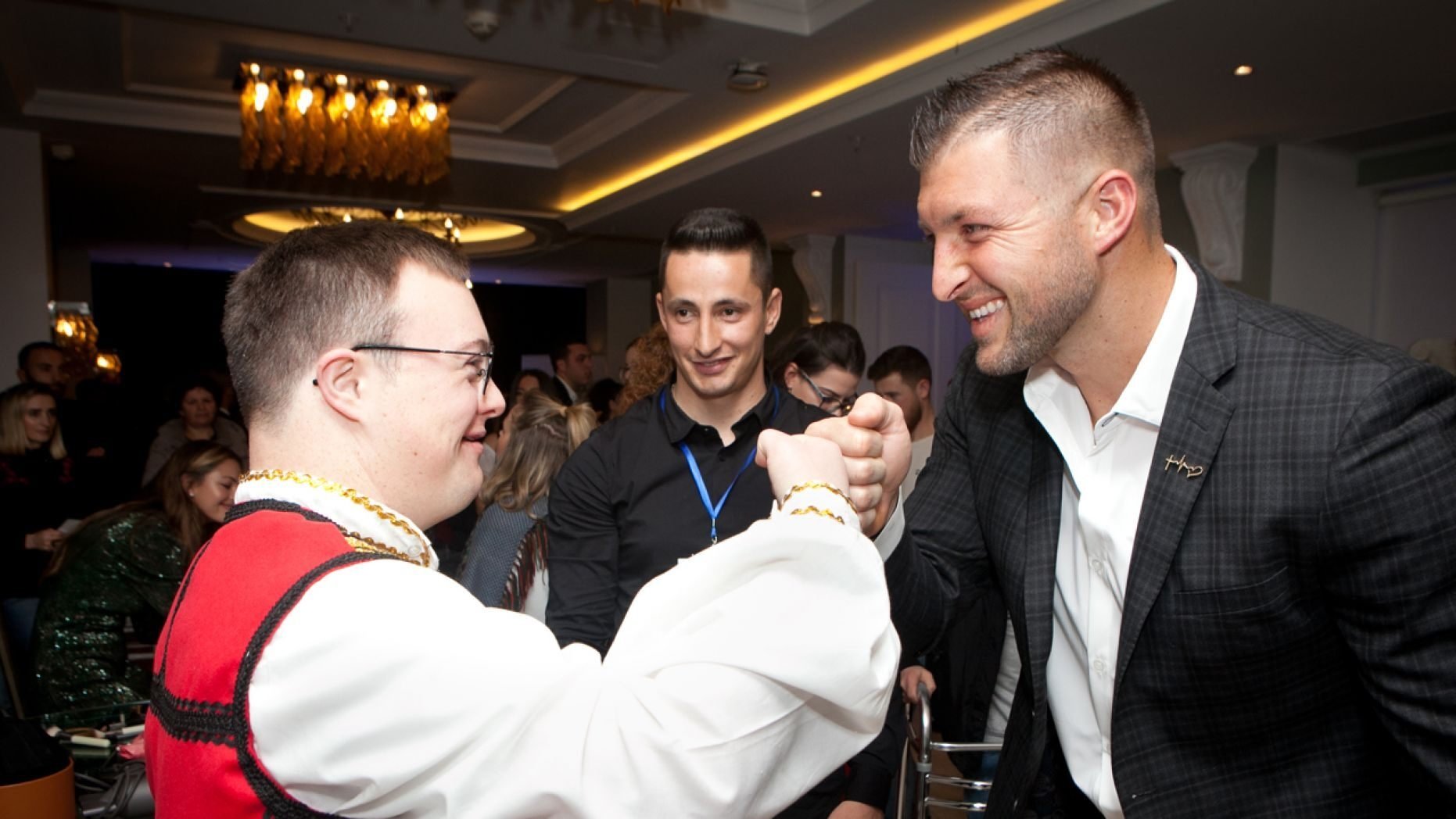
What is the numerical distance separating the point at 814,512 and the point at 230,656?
55cm

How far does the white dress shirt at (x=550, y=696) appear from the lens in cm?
80

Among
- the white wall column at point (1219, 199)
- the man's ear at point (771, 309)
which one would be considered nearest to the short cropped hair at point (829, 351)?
the man's ear at point (771, 309)

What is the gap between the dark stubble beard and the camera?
1.28 metres

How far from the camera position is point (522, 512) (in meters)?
2.92

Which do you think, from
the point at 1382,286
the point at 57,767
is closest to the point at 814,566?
the point at 57,767

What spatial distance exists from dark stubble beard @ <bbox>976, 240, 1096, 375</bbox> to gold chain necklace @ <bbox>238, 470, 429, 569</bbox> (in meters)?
0.81

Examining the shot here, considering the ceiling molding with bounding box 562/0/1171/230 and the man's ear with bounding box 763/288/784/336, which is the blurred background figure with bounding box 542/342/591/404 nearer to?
the ceiling molding with bounding box 562/0/1171/230

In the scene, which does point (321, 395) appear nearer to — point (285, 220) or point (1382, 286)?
point (1382, 286)

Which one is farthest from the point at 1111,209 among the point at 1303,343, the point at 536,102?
the point at 536,102

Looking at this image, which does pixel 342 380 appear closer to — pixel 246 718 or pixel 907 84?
pixel 246 718

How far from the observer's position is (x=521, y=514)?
2.91 meters

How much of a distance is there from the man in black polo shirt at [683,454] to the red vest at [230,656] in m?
0.93

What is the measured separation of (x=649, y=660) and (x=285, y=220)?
9928 mm

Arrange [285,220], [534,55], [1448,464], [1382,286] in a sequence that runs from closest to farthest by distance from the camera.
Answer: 1. [1448,464]
2. [534,55]
3. [1382,286]
4. [285,220]
